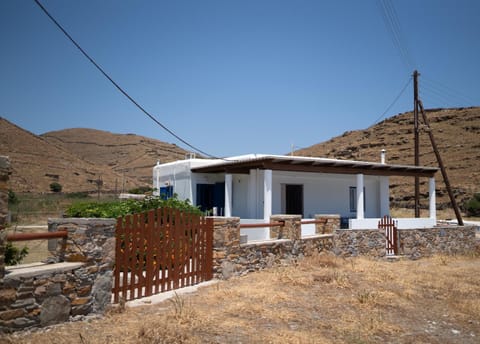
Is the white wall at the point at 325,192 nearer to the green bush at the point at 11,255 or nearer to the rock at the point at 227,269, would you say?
the rock at the point at 227,269

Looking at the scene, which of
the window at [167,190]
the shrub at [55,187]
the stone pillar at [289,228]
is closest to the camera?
the stone pillar at [289,228]

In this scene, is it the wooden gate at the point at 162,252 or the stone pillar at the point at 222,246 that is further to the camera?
the stone pillar at the point at 222,246

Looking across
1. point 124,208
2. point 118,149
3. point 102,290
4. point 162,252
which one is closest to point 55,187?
point 124,208

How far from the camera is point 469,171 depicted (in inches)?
2032

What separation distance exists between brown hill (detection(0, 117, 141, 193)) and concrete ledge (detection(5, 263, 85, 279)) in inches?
1504

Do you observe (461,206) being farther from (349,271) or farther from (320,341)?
(320,341)

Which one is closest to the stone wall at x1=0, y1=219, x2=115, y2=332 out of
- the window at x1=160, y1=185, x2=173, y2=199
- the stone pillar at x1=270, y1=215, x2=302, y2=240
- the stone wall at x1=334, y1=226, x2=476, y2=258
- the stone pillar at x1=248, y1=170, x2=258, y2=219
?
the stone pillar at x1=270, y1=215, x2=302, y2=240

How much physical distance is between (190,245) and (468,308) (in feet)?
16.0

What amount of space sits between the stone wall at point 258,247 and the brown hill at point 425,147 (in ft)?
118

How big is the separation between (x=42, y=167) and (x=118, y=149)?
153ft

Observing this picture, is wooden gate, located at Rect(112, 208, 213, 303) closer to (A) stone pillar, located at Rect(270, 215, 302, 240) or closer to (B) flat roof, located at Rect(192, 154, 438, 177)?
(A) stone pillar, located at Rect(270, 215, 302, 240)

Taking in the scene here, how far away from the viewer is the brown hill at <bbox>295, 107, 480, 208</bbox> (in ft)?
163

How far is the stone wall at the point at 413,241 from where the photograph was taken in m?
12.2

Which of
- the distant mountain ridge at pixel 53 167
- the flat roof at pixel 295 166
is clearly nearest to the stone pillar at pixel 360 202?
the flat roof at pixel 295 166
